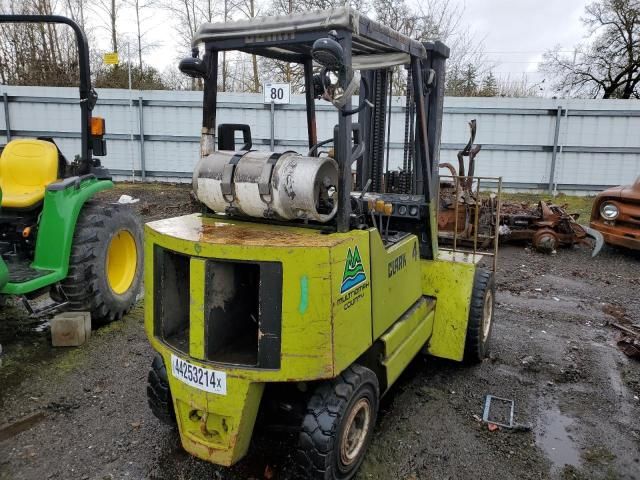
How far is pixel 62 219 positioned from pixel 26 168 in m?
0.77

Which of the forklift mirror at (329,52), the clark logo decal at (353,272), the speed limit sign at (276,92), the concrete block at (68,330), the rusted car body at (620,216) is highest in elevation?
the speed limit sign at (276,92)

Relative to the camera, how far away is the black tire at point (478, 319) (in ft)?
14.2

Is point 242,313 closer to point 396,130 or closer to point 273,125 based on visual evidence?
point 273,125

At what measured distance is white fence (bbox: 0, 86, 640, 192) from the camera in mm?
13109

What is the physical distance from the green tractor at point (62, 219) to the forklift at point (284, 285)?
1.97 m

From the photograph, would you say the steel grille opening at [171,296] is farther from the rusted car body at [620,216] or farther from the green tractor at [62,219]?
the rusted car body at [620,216]

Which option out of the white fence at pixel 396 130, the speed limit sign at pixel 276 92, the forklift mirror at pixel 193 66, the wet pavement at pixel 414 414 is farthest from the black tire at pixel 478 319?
the speed limit sign at pixel 276 92

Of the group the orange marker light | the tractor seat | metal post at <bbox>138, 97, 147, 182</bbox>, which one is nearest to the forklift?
the orange marker light

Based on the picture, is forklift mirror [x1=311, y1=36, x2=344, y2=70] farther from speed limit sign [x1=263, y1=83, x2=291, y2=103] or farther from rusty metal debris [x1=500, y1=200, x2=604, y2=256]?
speed limit sign [x1=263, y1=83, x2=291, y2=103]

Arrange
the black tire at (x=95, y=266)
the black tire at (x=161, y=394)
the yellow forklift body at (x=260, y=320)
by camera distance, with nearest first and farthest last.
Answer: the yellow forklift body at (x=260, y=320)
the black tire at (x=161, y=394)
the black tire at (x=95, y=266)

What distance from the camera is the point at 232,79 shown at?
22.0 m

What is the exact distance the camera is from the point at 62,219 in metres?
4.75

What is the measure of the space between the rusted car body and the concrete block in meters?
7.69

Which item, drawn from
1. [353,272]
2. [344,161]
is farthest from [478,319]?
[344,161]
